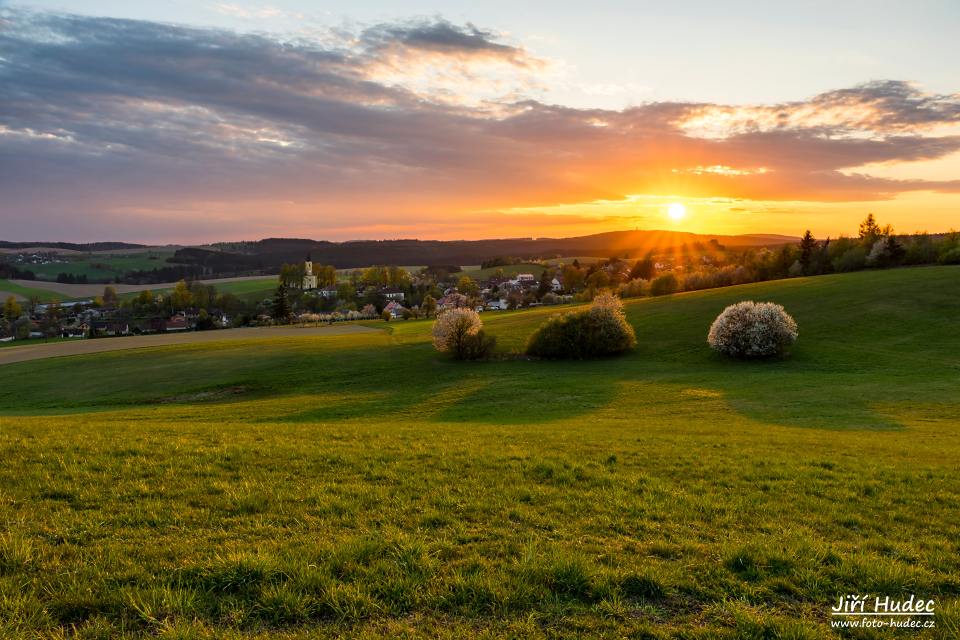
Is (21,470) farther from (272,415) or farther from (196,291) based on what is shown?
(196,291)

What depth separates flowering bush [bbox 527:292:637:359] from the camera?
49281 mm

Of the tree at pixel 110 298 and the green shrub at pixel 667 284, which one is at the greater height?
the green shrub at pixel 667 284

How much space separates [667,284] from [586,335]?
51282mm

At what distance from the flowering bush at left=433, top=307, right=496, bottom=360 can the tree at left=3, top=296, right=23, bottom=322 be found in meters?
133

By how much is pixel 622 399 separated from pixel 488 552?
2446 cm

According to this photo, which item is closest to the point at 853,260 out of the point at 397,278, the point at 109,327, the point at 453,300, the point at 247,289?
the point at 453,300

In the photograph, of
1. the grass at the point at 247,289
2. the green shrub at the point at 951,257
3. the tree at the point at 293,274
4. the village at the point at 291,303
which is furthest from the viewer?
the tree at the point at 293,274

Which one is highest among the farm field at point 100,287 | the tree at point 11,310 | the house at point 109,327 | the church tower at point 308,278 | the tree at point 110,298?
the church tower at point 308,278

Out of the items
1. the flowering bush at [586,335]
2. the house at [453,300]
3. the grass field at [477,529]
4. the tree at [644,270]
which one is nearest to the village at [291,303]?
the house at [453,300]

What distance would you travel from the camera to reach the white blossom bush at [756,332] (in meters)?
43.4

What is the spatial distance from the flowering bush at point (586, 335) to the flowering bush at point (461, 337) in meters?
5.50

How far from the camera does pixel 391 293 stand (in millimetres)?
170500

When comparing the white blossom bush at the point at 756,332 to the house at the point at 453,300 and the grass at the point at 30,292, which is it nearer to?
the house at the point at 453,300

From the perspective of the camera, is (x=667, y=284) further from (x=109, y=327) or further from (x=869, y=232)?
(x=109, y=327)
